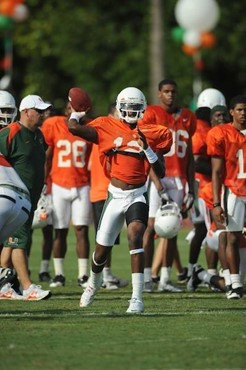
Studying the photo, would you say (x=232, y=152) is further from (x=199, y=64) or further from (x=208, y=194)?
(x=199, y=64)

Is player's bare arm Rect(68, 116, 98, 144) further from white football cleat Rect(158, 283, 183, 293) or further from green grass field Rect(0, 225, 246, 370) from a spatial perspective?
white football cleat Rect(158, 283, 183, 293)

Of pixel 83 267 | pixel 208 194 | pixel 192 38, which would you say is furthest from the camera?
pixel 192 38

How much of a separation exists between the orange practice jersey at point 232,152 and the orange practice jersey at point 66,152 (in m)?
2.49

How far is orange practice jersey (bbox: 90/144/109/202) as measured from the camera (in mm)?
15344

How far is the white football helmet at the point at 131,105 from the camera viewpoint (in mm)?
12312

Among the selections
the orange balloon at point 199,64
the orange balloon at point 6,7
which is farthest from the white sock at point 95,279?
the orange balloon at point 199,64

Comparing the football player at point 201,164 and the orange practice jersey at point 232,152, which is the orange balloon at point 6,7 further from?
the orange practice jersey at point 232,152

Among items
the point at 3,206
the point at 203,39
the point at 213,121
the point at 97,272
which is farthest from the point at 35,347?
the point at 203,39

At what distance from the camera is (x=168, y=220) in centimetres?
1444

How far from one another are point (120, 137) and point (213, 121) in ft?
10.6

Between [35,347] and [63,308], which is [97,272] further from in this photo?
[35,347]

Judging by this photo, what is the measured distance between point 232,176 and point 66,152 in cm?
274

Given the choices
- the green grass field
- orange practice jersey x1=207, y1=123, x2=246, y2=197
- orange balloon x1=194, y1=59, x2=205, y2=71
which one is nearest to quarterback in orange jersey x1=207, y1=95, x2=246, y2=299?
orange practice jersey x1=207, y1=123, x2=246, y2=197

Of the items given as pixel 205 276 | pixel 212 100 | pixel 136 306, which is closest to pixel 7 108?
pixel 136 306
